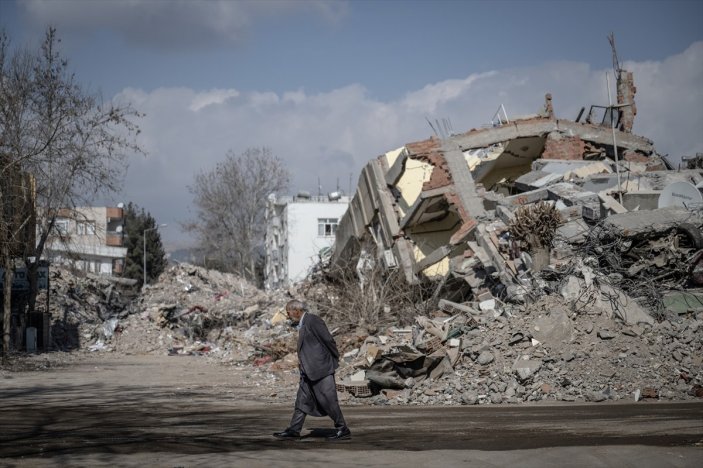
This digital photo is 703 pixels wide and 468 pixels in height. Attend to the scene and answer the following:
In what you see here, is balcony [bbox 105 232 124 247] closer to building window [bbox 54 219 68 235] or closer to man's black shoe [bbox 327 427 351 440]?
building window [bbox 54 219 68 235]

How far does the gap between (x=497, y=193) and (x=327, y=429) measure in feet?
62.8

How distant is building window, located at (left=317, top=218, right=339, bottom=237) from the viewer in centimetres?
7181

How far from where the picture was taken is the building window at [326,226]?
71.8 meters

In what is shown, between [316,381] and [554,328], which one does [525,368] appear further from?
[316,381]

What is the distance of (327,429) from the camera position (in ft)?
31.8

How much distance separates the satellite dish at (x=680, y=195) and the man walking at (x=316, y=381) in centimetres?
1496

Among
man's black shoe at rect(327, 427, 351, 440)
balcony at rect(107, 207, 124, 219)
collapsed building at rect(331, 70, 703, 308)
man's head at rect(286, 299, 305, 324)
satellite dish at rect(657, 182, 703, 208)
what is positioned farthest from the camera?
balcony at rect(107, 207, 124, 219)

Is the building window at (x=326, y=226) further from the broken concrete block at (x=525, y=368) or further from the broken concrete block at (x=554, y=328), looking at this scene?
the broken concrete block at (x=525, y=368)

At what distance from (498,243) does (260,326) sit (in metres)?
13.4

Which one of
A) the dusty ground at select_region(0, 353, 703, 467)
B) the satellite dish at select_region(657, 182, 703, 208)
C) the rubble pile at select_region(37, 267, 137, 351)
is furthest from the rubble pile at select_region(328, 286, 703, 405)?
the rubble pile at select_region(37, 267, 137, 351)

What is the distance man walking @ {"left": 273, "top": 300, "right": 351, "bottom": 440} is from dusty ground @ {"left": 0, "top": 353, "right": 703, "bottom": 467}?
0.75 ft

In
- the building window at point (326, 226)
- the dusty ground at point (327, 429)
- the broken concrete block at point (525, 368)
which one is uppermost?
the building window at point (326, 226)

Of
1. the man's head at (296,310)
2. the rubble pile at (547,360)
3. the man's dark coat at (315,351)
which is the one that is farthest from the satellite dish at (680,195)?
the man's dark coat at (315,351)

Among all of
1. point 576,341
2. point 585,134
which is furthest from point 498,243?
point 585,134
